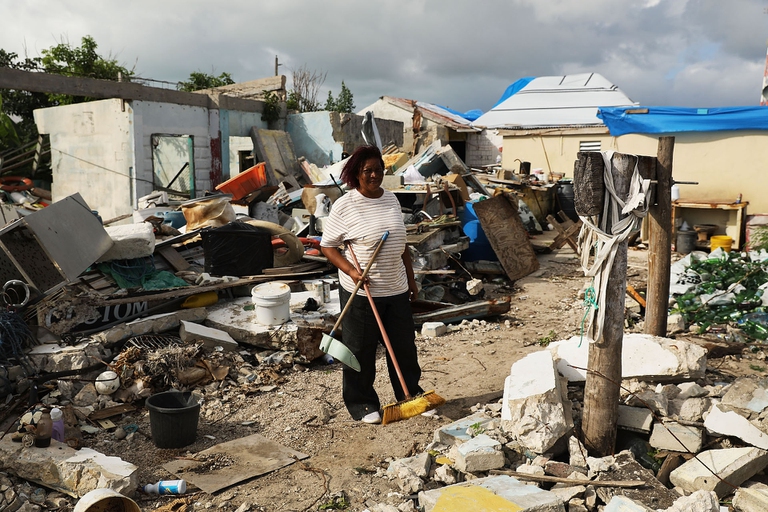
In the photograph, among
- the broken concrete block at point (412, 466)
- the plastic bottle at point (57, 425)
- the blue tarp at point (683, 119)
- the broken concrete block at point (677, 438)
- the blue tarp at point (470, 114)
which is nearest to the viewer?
the broken concrete block at point (412, 466)

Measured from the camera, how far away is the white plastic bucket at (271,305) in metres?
6.31

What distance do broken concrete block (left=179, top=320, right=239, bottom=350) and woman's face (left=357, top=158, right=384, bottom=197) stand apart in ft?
8.80

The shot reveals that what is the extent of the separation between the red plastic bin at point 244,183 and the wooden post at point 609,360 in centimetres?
988

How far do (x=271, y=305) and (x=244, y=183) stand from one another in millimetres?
6935

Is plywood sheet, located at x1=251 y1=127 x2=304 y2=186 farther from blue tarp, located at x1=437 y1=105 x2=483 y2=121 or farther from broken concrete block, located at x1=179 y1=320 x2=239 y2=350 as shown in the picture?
blue tarp, located at x1=437 y1=105 x2=483 y2=121

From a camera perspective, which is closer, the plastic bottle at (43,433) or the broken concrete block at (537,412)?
the broken concrete block at (537,412)

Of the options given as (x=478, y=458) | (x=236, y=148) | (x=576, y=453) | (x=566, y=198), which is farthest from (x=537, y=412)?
(x=566, y=198)

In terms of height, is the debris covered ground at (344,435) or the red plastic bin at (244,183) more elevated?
the red plastic bin at (244,183)

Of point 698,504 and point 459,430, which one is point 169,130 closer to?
point 459,430

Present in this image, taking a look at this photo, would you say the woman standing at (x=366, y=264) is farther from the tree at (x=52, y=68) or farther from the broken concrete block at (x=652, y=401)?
the tree at (x=52, y=68)

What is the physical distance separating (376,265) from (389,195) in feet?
1.78

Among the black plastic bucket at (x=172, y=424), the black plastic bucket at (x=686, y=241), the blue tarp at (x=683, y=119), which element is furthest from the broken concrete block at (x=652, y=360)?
the blue tarp at (x=683, y=119)

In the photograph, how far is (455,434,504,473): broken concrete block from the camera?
143 inches

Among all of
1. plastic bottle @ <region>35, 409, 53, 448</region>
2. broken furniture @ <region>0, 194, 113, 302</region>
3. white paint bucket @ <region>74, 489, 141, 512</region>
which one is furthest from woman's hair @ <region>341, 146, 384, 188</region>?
broken furniture @ <region>0, 194, 113, 302</region>
